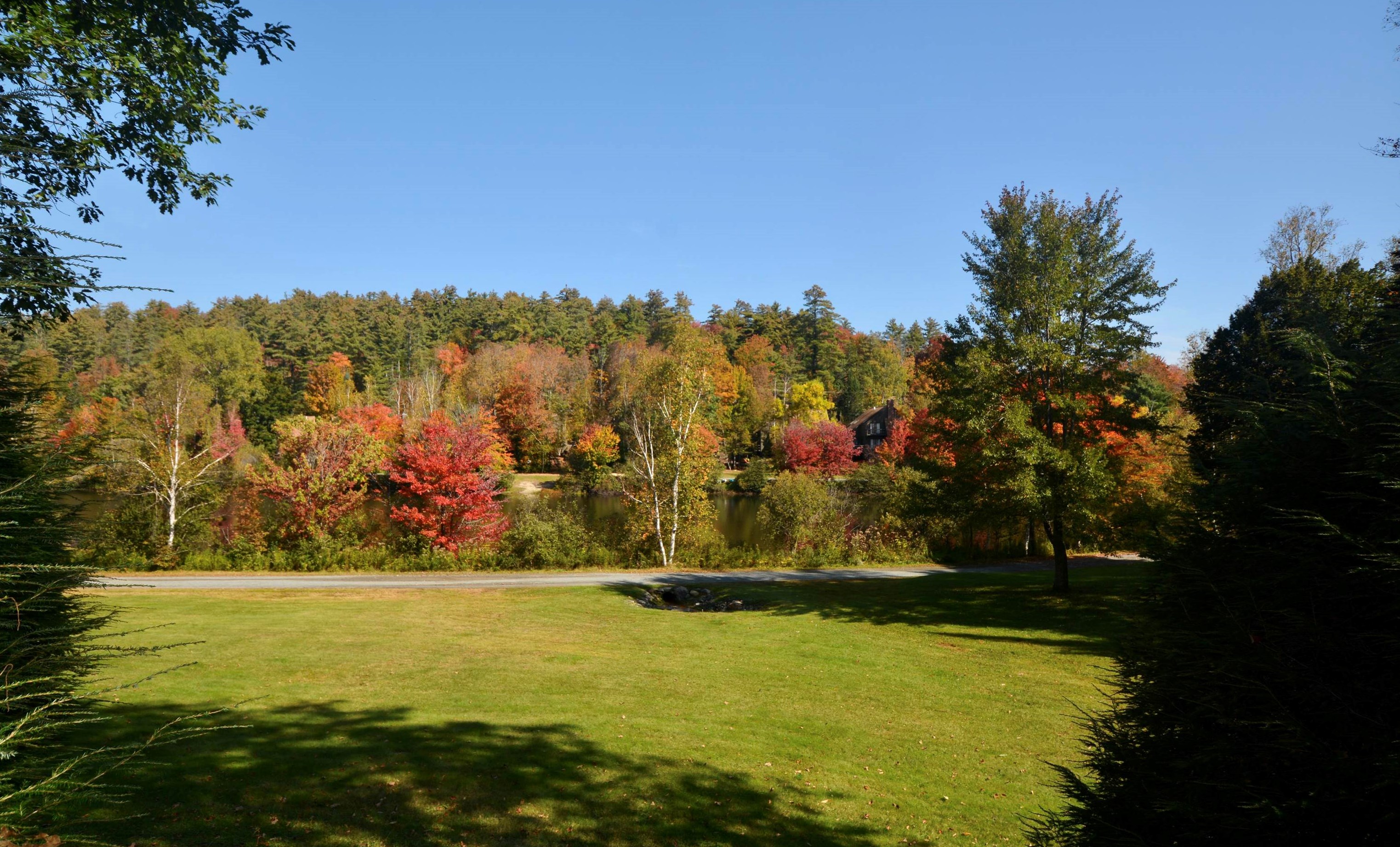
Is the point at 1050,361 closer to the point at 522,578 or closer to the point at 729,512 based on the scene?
the point at 522,578

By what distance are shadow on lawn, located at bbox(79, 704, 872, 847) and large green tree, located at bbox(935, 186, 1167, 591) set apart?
13.2 meters

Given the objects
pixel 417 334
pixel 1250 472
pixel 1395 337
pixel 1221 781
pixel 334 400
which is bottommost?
pixel 1221 781

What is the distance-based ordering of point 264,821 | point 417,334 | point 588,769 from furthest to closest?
point 417,334 < point 588,769 < point 264,821

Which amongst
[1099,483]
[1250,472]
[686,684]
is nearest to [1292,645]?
[1250,472]

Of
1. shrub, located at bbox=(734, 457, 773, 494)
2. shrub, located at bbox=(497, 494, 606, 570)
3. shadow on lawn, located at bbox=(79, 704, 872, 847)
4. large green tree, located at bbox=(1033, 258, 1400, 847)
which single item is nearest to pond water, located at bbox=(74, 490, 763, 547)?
shrub, located at bbox=(734, 457, 773, 494)

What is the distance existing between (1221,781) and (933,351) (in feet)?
182

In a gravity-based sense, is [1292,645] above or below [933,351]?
below

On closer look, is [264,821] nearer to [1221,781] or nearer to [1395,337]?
[1221,781]

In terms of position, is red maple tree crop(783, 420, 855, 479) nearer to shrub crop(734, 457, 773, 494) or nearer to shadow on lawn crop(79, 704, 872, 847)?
shrub crop(734, 457, 773, 494)

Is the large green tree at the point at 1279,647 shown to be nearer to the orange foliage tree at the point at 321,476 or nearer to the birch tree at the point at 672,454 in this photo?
the birch tree at the point at 672,454

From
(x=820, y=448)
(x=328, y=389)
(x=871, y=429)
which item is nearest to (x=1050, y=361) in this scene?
(x=820, y=448)

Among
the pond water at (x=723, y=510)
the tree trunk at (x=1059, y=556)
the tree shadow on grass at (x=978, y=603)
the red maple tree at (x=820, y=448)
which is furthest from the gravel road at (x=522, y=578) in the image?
the red maple tree at (x=820, y=448)

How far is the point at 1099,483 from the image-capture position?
1658 cm

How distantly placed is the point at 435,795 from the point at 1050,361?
18.0 m
